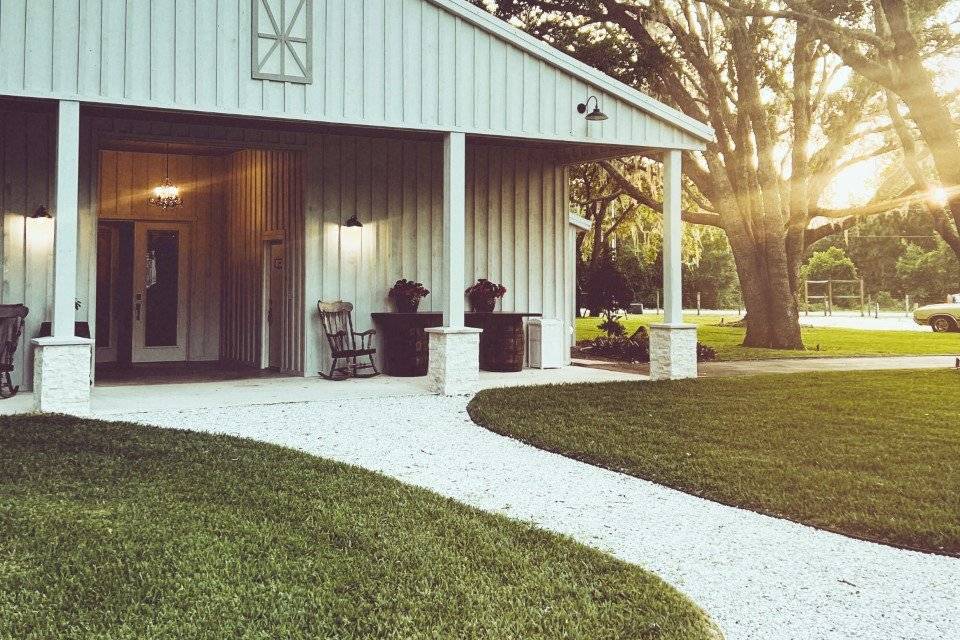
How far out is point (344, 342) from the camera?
420 inches

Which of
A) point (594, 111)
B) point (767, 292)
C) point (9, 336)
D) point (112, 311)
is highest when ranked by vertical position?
point (594, 111)

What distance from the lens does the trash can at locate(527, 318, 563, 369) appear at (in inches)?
460

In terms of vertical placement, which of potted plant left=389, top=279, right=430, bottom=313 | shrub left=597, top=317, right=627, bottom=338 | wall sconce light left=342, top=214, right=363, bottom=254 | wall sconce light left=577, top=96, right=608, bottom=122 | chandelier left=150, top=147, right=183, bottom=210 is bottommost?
shrub left=597, top=317, right=627, bottom=338

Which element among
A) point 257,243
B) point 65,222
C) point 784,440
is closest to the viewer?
point 784,440

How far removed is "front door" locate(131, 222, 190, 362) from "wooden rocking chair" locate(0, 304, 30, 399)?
410 centimetres

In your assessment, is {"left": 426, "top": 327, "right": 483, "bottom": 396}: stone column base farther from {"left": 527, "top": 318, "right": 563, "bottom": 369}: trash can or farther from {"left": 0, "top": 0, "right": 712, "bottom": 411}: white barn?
{"left": 527, "top": 318, "right": 563, "bottom": 369}: trash can

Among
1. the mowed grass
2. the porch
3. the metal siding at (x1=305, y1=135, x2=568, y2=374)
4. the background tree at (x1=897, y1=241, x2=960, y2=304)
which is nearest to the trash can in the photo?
the porch

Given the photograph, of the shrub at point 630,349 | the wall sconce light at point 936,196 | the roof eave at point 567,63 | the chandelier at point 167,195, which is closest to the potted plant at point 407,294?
the roof eave at point 567,63

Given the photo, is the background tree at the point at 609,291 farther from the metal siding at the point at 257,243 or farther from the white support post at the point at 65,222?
the white support post at the point at 65,222

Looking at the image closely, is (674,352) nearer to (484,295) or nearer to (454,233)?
(484,295)

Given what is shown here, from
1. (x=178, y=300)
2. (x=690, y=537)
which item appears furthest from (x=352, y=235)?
(x=690, y=537)

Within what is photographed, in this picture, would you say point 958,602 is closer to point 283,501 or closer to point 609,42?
point 283,501

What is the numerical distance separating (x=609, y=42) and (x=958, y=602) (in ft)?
42.4

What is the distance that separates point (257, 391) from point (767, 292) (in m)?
10.9
